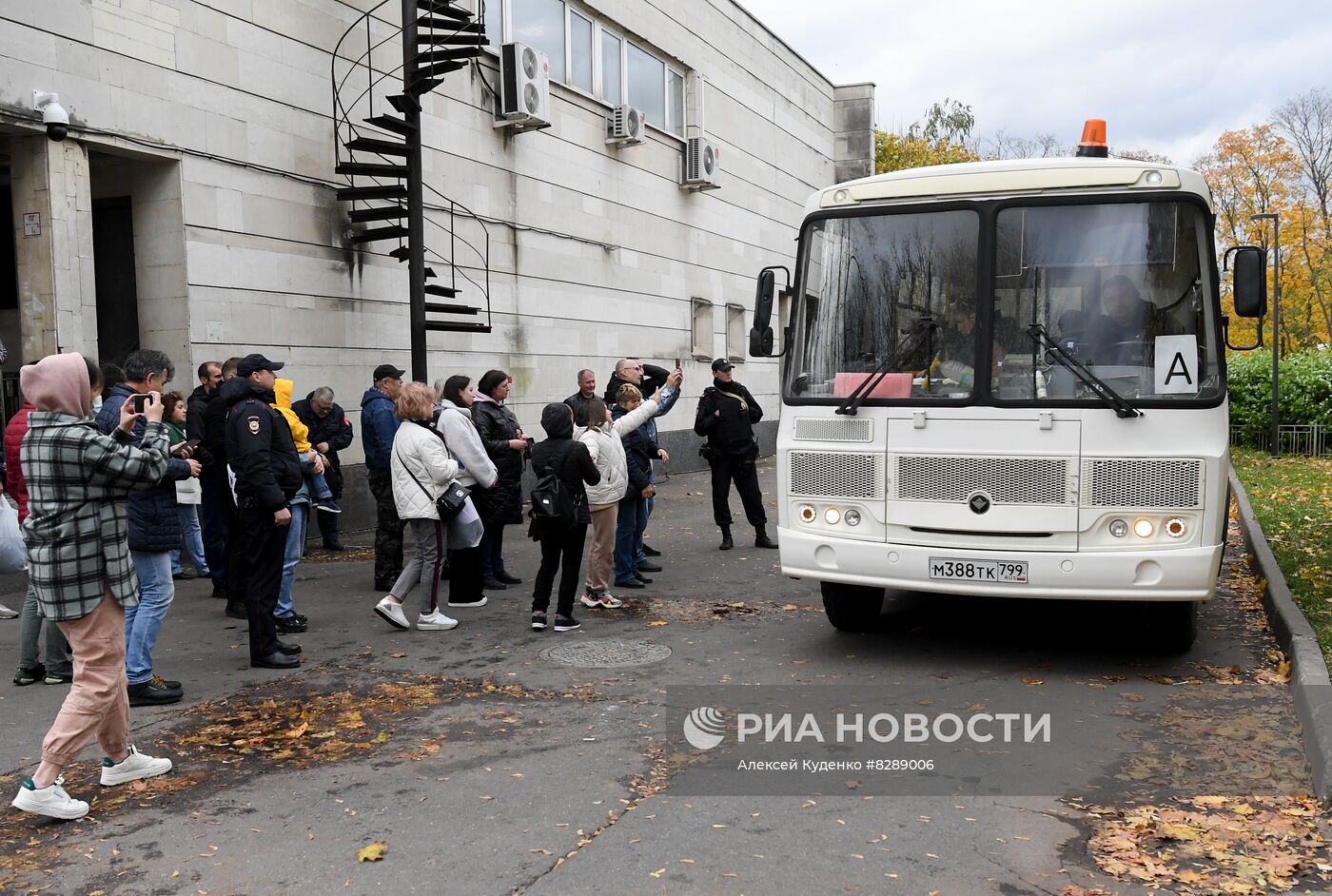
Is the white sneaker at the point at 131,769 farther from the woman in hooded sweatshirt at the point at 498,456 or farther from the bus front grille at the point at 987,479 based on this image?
the woman in hooded sweatshirt at the point at 498,456

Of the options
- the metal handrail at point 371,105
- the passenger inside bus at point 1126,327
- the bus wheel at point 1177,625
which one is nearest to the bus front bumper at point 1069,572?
the bus wheel at point 1177,625

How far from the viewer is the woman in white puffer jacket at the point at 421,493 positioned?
8523 mm

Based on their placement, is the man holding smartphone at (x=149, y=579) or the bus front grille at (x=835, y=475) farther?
the bus front grille at (x=835, y=475)

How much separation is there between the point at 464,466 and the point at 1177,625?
5.20m

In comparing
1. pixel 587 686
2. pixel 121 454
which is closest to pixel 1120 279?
pixel 587 686

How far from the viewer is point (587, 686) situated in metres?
6.88

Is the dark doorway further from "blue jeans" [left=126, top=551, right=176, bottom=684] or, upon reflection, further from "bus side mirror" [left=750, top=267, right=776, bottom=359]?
"bus side mirror" [left=750, top=267, right=776, bottom=359]

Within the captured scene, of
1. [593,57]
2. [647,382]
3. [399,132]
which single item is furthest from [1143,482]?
[593,57]

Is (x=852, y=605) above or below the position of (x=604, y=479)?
below

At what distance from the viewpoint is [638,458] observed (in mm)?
10297

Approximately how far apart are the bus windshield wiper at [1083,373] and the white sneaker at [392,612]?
472 centimetres

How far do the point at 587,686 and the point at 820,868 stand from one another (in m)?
2.83

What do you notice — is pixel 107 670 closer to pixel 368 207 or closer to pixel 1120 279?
pixel 1120 279

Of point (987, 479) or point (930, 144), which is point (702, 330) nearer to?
point (987, 479)
